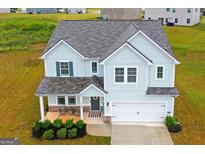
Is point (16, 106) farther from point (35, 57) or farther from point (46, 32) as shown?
point (46, 32)

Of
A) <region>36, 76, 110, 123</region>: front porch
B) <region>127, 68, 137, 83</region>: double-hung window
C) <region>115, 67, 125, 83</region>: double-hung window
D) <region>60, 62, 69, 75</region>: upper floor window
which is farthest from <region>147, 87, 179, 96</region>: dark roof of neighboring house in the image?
<region>60, 62, 69, 75</region>: upper floor window

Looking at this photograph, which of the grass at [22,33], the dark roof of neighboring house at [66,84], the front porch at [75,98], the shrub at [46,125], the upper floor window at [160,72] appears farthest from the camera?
the grass at [22,33]

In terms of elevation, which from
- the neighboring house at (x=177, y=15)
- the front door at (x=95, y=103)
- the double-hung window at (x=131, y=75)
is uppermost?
the neighboring house at (x=177, y=15)

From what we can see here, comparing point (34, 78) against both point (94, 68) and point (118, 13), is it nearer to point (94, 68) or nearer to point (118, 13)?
point (94, 68)

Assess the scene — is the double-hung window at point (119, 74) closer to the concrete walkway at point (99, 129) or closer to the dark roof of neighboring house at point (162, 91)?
the dark roof of neighboring house at point (162, 91)

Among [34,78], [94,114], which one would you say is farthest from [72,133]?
[34,78]

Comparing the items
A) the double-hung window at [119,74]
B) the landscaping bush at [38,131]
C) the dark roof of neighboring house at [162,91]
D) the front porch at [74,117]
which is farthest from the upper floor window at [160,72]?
the landscaping bush at [38,131]

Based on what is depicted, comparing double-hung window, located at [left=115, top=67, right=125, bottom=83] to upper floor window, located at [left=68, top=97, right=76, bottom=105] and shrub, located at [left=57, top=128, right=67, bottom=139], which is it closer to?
upper floor window, located at [left=68, top=97, right=76, bottom=105]
